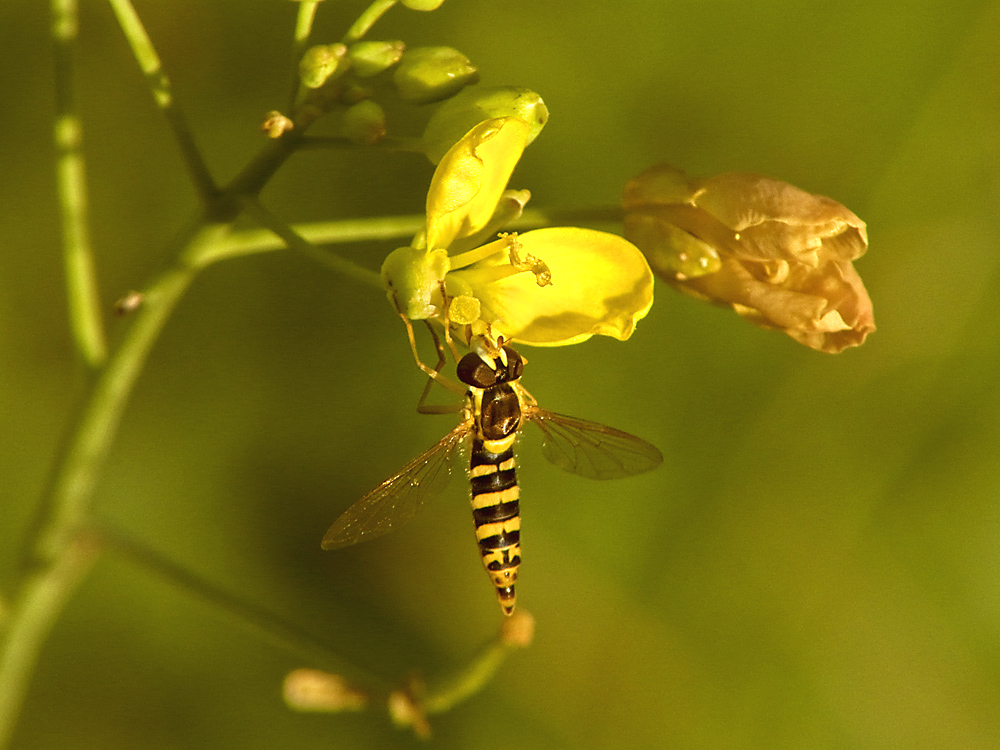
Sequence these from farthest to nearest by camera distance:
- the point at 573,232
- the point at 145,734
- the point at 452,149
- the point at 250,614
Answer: the point at 145,734 < the point at 250,614 < the point at 573,232 < the point at 452,149

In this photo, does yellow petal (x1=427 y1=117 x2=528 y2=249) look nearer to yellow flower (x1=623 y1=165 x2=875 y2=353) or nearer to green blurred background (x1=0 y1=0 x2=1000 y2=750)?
yellow flower (x1=623 y1=165 x2=875 y2=353)

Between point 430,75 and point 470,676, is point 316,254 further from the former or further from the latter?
point 470,676

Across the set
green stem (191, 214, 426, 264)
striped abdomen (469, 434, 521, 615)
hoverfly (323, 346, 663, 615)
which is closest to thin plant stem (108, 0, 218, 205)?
green stem (191, 214, 426, 264)

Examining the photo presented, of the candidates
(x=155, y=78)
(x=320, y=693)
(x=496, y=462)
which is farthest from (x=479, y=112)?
(x=320, y=693)

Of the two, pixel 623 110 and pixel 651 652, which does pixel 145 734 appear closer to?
pixel 651 652

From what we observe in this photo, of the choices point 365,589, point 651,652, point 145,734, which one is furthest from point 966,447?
point 145,734
